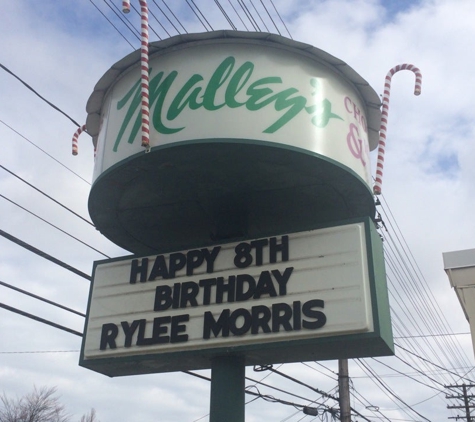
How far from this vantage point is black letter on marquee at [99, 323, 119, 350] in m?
8.08

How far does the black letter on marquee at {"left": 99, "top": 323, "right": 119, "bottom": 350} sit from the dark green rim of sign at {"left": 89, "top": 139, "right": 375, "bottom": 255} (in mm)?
1328

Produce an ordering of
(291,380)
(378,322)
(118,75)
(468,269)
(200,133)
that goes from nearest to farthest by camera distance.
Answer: (378,322), (200,133), (118,75), (468,269), (291,380)

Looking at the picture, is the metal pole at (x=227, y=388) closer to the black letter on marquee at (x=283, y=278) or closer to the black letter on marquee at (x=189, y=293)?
the black letter on marquee at (x=189, y=293)

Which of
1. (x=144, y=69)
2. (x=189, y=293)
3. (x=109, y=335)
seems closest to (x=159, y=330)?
(x=189, y=293)

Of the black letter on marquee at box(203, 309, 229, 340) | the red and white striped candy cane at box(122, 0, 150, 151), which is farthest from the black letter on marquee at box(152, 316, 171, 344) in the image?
the red and white striped candy cane at box(122, 0, 150, 151)

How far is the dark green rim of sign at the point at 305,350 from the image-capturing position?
6.97 m

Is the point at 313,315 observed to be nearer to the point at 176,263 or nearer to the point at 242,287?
the point at 242,287

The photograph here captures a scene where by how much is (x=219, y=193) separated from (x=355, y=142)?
197 centimetres

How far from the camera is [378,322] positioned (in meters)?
6.84

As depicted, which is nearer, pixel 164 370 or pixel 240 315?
pixel 240 315

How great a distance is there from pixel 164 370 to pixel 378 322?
10.4ft

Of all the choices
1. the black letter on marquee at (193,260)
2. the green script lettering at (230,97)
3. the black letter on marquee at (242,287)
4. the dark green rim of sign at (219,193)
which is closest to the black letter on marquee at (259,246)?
the dark green rim of sign at (219,193)

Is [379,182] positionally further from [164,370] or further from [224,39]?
[164,370]

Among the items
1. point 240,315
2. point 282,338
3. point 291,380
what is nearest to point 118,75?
point 240,315
